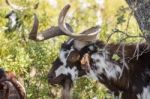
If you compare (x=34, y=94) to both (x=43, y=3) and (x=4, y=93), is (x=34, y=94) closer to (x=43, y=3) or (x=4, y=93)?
(x=4, y=93)

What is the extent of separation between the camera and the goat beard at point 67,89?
9609 millimetres

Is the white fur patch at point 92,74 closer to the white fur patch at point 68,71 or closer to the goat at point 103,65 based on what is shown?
the goat at point 103,65

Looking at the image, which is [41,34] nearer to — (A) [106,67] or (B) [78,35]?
(B) [78,35]

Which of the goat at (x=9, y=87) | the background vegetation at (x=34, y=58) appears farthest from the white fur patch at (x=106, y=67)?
the background vegetation at (x=34, y=58)

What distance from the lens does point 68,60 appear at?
9.36 meters

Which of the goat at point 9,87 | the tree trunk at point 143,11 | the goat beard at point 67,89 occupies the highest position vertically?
the tree trunk at point 143,11

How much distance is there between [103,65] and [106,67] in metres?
0.05

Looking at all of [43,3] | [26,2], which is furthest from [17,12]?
[43,3]

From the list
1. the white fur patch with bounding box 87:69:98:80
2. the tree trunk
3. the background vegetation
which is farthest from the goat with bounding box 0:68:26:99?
the tree trunk

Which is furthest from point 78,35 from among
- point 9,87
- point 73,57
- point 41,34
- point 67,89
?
point 9,87

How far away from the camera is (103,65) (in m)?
9.01

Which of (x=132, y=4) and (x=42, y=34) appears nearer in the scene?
(x=132, y=4)

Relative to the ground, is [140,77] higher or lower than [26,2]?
lower

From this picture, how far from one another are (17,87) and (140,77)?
1.80 metres
